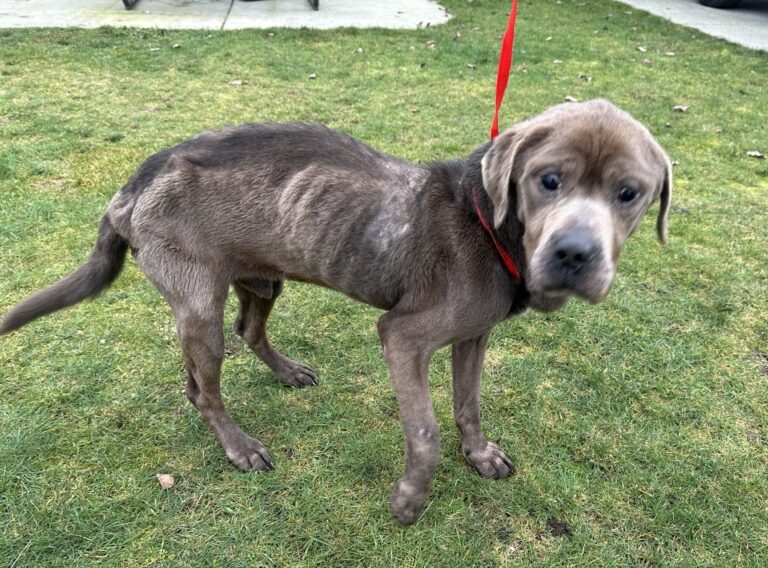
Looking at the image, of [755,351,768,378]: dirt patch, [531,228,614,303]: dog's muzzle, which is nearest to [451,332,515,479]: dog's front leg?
[531,228,614,303]: dog's muzzle

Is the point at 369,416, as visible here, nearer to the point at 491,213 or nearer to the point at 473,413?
the point at 473,413

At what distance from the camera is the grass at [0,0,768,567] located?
2.74 metres

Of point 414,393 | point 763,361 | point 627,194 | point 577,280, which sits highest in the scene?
point 627,194

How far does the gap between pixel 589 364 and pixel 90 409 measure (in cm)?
296

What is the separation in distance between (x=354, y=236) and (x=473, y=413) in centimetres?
112

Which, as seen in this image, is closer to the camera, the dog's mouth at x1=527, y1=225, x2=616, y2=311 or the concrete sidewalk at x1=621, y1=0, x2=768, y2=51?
the dog's mouth at x1=527, y1=225, x2=616, y2=311

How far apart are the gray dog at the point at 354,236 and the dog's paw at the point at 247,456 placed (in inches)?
13.5

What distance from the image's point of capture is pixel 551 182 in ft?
7.28

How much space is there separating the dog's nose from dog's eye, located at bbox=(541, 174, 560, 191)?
27cm

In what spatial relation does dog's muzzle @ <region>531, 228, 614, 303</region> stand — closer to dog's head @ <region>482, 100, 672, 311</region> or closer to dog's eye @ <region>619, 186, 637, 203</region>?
dog's head @ <region>482, 100, 672, 311</region>

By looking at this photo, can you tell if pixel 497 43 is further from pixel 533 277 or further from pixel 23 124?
pixel 533 277

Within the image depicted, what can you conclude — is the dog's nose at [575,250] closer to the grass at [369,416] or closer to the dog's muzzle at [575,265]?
the dog's muzzle at [575,265]

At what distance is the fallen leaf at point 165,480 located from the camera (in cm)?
292

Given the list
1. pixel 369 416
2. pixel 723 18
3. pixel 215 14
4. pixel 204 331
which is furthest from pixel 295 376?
pixel 723 18
